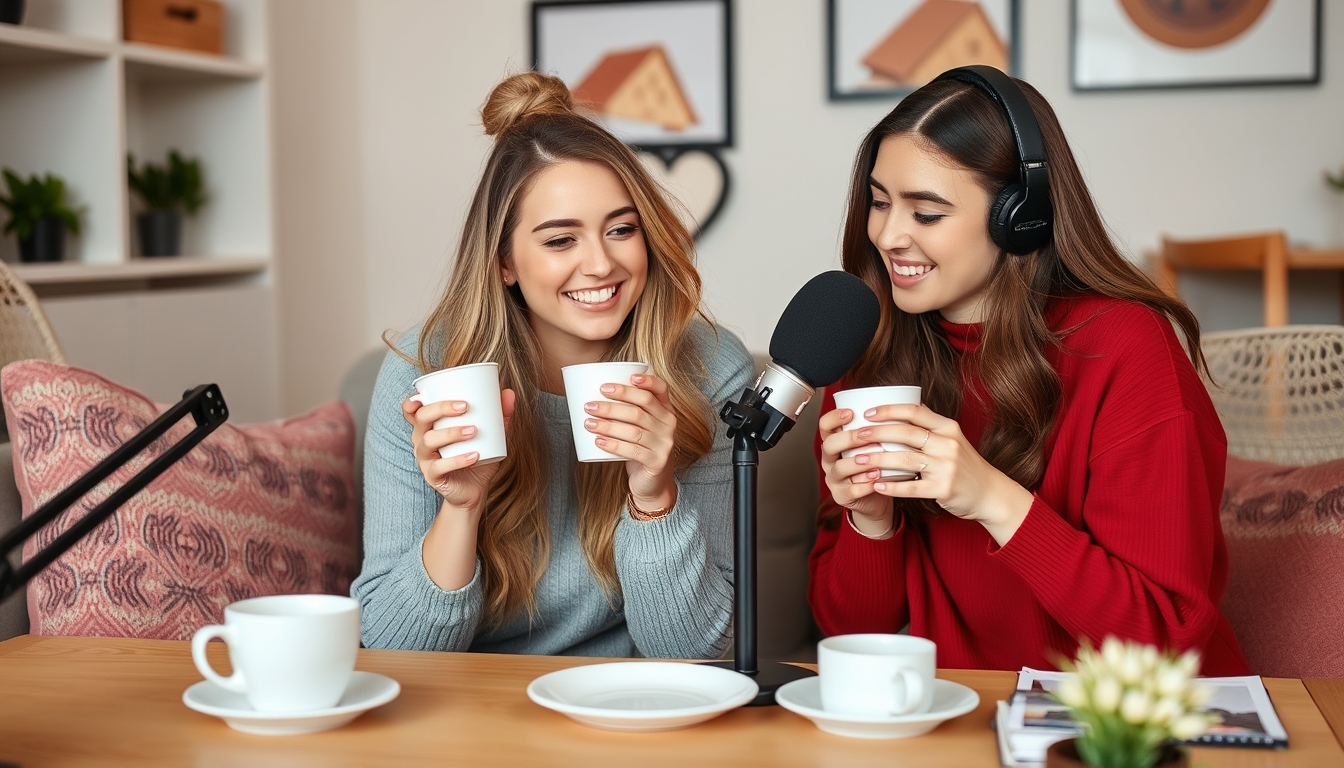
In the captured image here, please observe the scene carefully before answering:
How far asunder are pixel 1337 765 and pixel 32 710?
0.96 metres

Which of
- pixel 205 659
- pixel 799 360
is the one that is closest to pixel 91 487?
pixel 205 659

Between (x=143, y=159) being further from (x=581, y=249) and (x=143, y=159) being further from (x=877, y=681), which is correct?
(x=877, y=681)

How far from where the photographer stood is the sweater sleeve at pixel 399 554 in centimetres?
145

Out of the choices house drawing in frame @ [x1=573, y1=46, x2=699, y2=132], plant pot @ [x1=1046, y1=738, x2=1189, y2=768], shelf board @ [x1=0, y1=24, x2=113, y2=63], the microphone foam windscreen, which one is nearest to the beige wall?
house drawing in frame @ [x1=573, y1=46, x2=699, y2=132]

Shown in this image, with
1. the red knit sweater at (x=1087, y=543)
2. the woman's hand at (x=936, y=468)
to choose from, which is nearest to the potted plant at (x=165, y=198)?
the red knit sweater at (x=1087, y=543)

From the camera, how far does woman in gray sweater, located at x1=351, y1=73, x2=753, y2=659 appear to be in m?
1.48

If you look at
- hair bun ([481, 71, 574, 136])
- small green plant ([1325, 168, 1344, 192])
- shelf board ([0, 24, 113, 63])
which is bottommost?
hair bun ([481, 71, 574, 136])

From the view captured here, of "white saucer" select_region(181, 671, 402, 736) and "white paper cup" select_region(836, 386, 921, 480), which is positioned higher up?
"white paper cup" select_region(836, 386, 921, 480)

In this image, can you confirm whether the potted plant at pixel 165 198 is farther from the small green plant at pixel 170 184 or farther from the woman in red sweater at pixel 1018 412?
the woman in red sweater at pixel 1018 412

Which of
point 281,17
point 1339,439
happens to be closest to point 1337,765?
point 1339,439

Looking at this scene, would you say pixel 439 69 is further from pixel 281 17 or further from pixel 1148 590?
pixel 1148 590

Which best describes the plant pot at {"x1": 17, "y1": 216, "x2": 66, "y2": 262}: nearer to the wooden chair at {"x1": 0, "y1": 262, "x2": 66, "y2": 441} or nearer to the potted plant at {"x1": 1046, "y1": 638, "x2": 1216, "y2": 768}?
Answer: the wooden chair at {"x1": 0, "y1": 262, "x2": 66, "y2": 441}

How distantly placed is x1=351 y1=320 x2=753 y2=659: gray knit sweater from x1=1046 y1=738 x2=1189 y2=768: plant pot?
711 mm

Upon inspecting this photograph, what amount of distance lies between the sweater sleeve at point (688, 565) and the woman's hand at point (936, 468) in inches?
9.4
